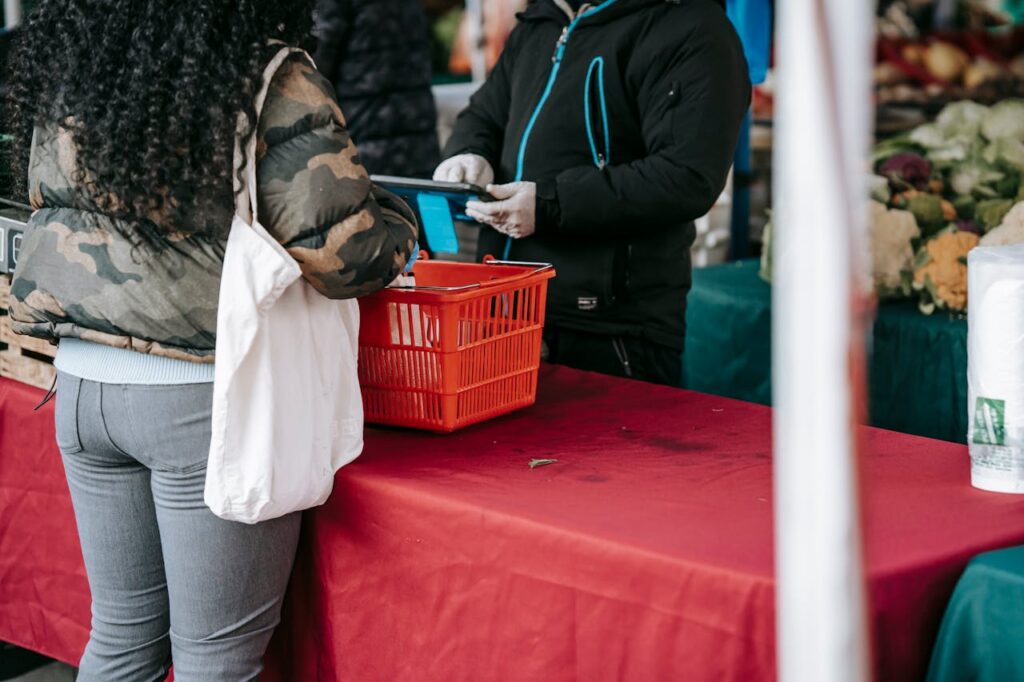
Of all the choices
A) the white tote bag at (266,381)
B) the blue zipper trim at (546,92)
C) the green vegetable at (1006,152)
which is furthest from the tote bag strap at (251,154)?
the green vegetable at (1006,152)

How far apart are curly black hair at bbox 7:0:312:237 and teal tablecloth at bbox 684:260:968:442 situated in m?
1.84

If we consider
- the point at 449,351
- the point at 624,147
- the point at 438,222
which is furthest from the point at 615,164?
the point at 449,351

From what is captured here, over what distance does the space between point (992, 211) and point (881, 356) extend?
57 centimetres

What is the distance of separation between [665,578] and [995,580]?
412 millimetres

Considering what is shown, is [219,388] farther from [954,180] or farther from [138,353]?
[954,180]

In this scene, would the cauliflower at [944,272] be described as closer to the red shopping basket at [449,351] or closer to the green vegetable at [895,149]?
the green vegetable at [895,149]

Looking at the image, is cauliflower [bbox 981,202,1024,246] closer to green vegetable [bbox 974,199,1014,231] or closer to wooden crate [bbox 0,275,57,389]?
green vegetable [bbox 974,199,1014,231]

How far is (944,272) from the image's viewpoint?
327 centimetres

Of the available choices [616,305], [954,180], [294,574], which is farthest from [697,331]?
[294,574]

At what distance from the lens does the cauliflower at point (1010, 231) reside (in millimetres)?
2998

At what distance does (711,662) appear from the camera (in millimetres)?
1535

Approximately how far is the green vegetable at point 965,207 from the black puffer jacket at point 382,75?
5.71 feet

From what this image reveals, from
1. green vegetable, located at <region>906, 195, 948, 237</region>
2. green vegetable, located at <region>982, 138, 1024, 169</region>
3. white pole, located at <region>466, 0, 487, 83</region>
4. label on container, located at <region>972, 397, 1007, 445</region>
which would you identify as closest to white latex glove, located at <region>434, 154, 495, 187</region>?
label on container, located at <region>972, 397, 1007, 445</region>

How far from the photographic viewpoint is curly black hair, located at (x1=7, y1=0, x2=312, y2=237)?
1.65 meters
